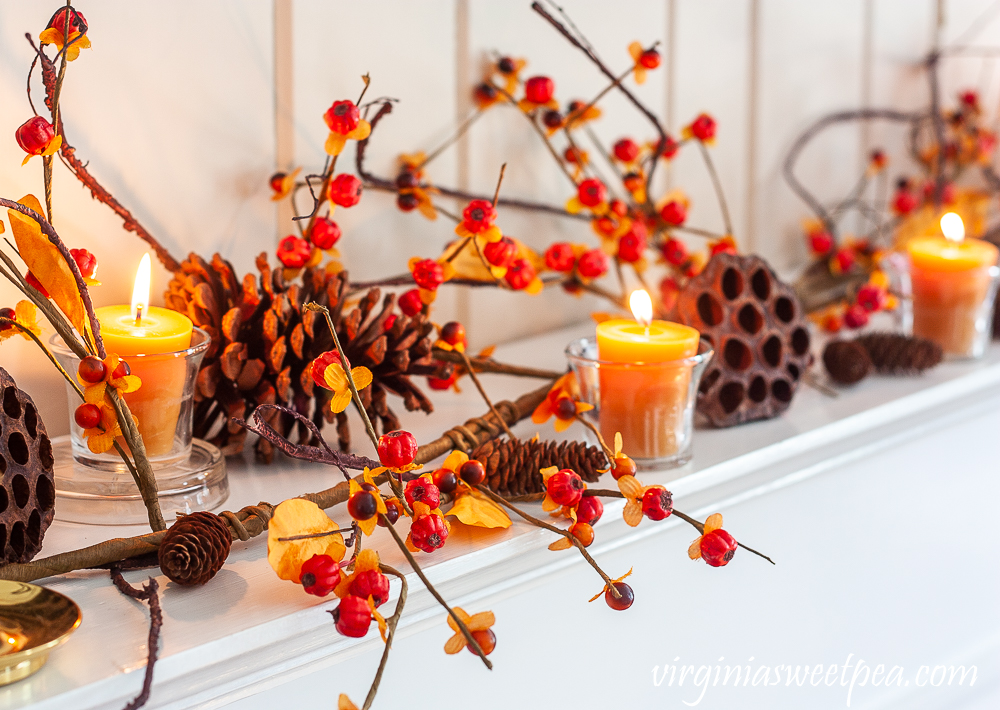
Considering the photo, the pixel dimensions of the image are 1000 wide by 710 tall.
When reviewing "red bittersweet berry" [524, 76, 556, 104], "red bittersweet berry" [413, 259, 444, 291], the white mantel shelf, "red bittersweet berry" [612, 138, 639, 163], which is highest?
"red bittersweet berry" [524, 76, 556, 104]

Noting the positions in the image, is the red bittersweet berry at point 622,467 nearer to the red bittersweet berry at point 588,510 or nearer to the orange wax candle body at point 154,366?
the red bittersweet berry at point 588,510

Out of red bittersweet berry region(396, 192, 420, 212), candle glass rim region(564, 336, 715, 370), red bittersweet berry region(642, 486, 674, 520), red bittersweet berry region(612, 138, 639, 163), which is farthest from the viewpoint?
red bittersweet berry region(612, 138, 639, 163)

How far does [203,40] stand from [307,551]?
1.22 feet

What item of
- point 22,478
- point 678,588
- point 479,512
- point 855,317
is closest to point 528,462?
point 479,512

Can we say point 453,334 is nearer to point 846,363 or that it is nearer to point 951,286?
point 846,363

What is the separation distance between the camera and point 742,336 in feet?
2.25

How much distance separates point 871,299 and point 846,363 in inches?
5.6

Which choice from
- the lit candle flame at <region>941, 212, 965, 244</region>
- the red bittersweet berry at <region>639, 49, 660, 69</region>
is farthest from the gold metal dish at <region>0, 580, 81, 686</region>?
the lit candle flame at <region>941, 212, 965, 244</region>

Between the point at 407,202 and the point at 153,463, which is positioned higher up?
the point at 407,202

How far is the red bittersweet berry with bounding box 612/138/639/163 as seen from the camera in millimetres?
839

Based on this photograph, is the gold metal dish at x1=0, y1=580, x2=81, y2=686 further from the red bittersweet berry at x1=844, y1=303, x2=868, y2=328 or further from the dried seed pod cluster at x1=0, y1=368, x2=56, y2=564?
the red bittersweet berry at x1=844, y1=303, x2=868, y2=328

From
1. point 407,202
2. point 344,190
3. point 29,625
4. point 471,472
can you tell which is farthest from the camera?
point 407,202

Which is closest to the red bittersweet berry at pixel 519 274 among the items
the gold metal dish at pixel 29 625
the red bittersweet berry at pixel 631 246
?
the red bittersweet berry at pixel 631 246

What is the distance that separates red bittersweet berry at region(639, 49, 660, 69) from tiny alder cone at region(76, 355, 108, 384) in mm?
482
